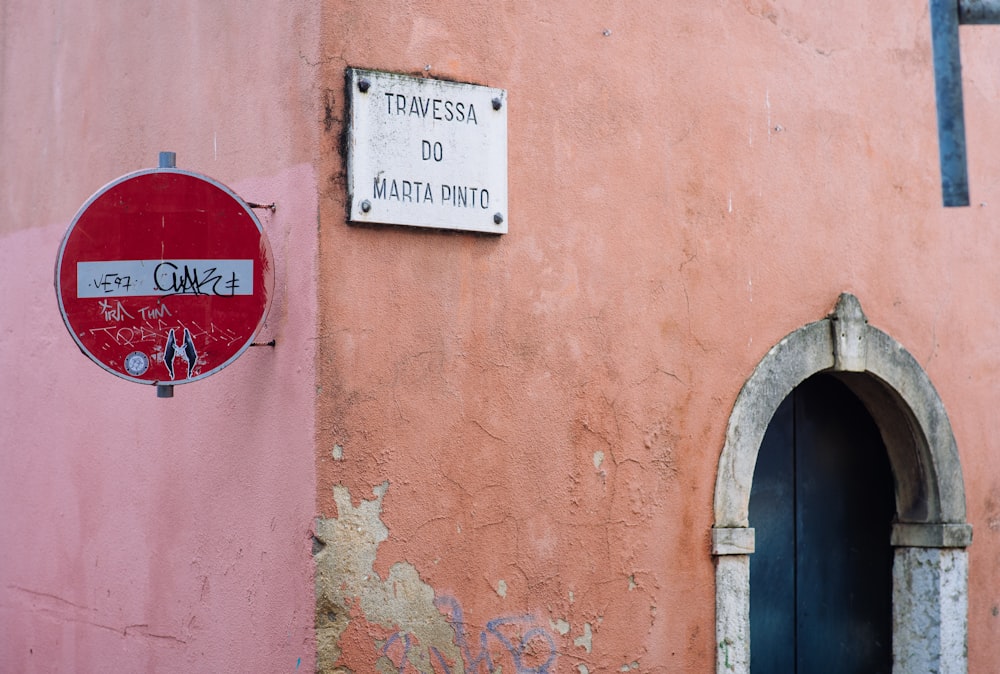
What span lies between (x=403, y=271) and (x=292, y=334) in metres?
0.45

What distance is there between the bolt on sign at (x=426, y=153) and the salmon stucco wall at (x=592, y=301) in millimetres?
57

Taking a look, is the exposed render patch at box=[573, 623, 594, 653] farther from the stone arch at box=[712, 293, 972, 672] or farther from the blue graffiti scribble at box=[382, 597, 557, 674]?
the stone arch at box=[712, 293, 972, 672]

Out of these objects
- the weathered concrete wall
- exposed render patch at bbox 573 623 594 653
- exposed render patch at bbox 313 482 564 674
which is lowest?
exposed render patch at bbox 573 623 594 653

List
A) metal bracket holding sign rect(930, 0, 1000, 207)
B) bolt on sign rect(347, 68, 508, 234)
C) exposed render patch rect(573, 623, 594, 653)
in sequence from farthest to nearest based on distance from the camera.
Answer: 1. exposed render patch rect(573, 623, 594, 653)
2. bolt on sign rect(347, 68, 508, 234)
3. metal bracket holding sign rect(930, 0, 1000, 207)

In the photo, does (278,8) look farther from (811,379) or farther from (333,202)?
(811,379)

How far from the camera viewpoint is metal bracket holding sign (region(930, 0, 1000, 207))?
9.52ft

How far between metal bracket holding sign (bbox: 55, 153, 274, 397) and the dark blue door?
9.12ft

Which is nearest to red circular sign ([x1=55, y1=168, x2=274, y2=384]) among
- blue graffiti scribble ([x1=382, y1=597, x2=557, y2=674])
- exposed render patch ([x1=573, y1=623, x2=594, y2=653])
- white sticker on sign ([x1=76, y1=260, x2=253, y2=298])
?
white sticker on sign ([x1=76, y1=260, x2=253, y2=298])

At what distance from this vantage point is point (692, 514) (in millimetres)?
5051

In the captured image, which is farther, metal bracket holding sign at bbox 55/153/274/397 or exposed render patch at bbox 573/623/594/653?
exposed render patch at bbox 573/623/594/653

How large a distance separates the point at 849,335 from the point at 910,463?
847 mm

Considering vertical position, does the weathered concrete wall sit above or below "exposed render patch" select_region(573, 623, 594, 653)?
above

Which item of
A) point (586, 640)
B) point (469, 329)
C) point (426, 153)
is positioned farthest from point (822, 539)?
point (426, 153)

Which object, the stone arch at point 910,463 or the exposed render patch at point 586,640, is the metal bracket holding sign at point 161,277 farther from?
the stone arch at point 910,463
